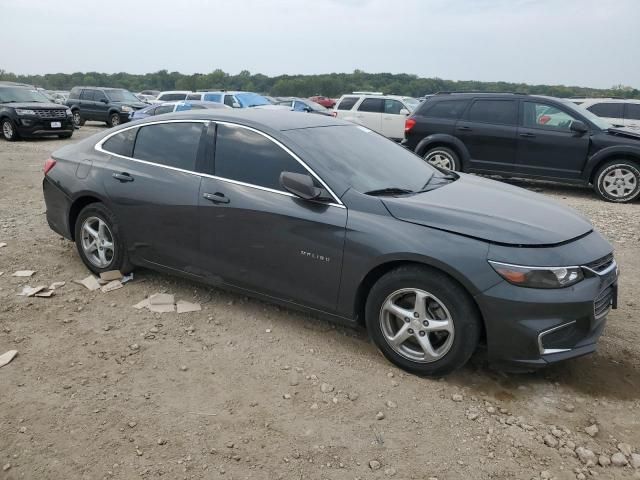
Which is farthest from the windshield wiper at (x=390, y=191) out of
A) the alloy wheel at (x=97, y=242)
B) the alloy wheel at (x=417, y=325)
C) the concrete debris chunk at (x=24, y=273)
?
the concrete debris chunk at (x=24, y=273)

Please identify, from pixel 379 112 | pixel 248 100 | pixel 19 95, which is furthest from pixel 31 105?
pixel 379 112

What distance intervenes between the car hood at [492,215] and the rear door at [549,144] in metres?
5.80

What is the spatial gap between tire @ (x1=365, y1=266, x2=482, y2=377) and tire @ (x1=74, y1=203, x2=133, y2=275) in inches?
93.4

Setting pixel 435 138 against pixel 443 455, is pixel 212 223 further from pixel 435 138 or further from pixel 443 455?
pixel 435 138

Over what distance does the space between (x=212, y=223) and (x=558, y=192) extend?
7872mm

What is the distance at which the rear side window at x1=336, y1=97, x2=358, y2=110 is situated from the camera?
57.4 ft

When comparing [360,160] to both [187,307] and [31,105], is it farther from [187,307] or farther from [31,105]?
[31,105]

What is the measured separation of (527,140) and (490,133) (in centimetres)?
66

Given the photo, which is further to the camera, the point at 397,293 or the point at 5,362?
the point at 5,362

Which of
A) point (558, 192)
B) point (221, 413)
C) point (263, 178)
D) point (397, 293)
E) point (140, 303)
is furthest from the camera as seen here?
point (558, 192)

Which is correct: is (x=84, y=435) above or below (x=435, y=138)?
below

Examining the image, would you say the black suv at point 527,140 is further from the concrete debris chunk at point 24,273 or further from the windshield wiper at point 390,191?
the concrete debris chunk at point 24,273

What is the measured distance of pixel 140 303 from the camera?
441 centimetres

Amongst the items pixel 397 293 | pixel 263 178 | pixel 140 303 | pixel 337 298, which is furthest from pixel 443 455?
pixel 140 303
